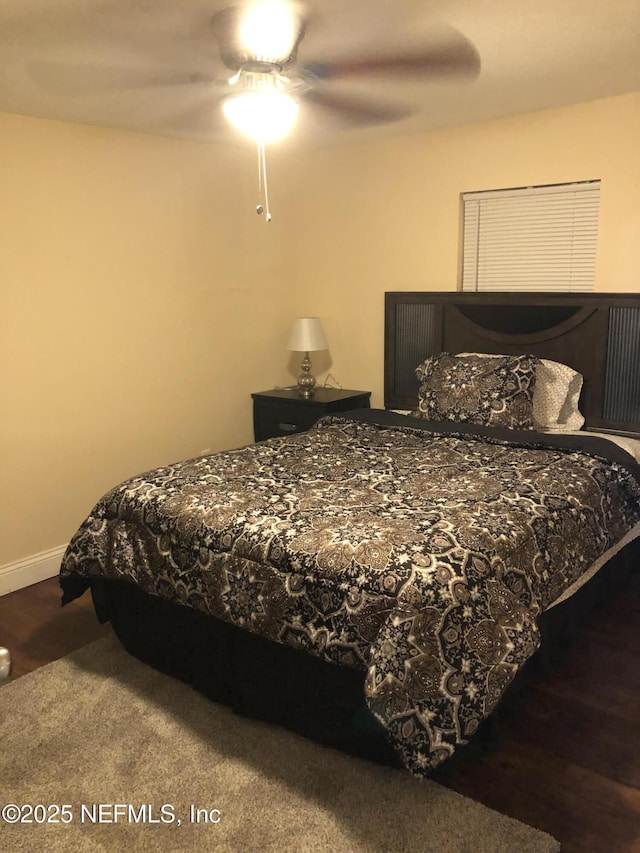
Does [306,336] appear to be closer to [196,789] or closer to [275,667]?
[275,667]

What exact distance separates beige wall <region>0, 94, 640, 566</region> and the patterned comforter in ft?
3.28

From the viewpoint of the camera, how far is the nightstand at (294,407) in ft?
13.6

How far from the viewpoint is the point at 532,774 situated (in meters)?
2.04

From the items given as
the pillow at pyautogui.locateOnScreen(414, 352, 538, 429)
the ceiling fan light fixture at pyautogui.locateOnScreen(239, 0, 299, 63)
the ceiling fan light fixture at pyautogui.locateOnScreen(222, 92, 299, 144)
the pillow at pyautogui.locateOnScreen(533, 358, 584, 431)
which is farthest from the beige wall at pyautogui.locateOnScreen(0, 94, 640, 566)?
the ceiling fan light fixture at pyautogui.locateOnScreen(239, 0, 299, 63)

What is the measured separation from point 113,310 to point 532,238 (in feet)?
7.50

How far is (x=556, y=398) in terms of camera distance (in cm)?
341

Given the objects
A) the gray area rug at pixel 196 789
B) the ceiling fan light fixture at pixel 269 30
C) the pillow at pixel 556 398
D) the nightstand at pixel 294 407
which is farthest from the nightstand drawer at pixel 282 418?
the ceiling fan light fixture at pixel 269 30

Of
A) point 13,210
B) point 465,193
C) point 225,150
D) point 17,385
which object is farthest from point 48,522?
point 465,193

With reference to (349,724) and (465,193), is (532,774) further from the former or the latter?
(465,193)

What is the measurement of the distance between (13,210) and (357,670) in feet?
8.55

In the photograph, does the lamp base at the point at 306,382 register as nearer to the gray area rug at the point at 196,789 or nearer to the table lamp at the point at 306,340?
the table lamp at the point at 306,340

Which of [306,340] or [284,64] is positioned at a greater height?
[284,64]

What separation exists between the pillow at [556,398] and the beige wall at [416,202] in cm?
49

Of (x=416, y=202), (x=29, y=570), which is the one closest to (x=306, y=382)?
(x=416, y=202)
